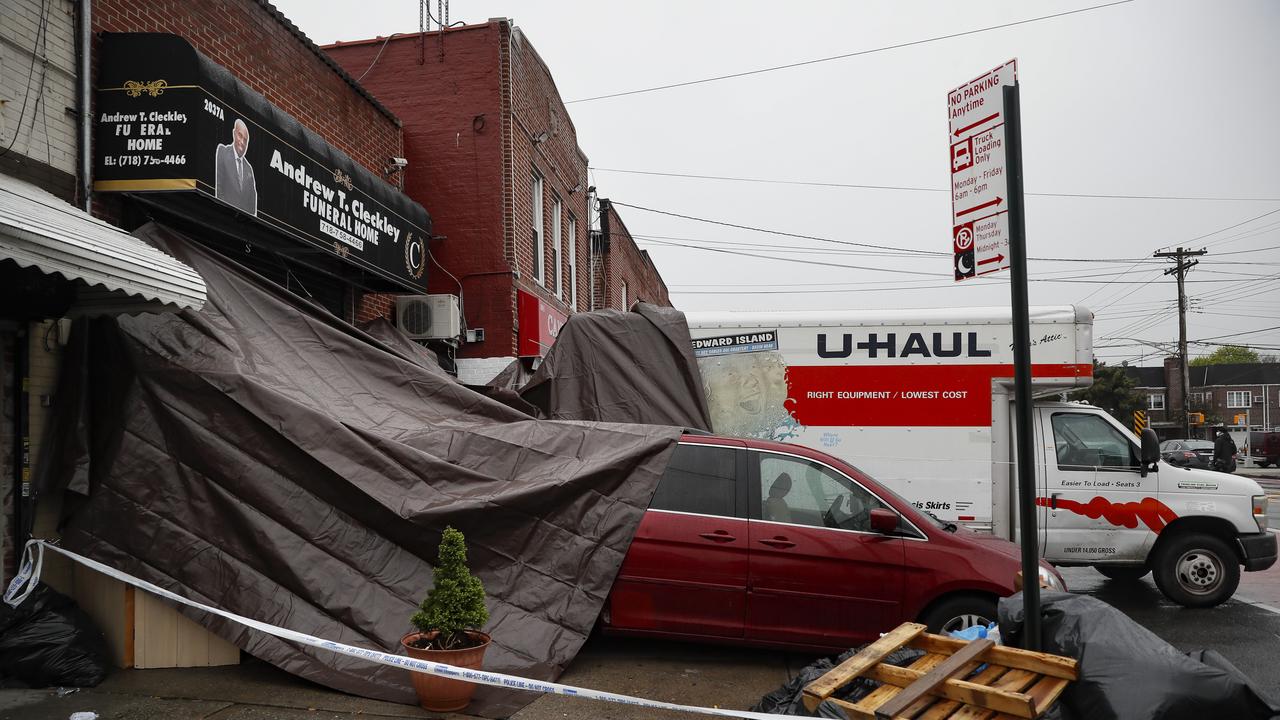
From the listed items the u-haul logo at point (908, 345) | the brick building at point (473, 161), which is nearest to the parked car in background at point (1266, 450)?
the u-haul logo at point (908, 345)

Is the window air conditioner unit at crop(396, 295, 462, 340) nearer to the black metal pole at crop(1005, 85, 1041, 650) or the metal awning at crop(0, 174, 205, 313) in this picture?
the metal awning at crop(0, 174, 205, 313)

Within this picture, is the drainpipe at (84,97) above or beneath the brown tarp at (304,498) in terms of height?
above

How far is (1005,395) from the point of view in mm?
8656

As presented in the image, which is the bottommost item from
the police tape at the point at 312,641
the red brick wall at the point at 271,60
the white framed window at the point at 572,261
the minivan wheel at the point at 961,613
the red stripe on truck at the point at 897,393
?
the minivan wheel at the point at 961,613

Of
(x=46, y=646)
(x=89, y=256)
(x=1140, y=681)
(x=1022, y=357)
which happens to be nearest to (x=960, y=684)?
(x=1140, y=681)

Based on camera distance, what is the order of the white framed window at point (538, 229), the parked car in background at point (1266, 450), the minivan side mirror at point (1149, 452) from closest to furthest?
the minivan side mirror at point (1149, 452) < the white framed window at point (538, 229) < the parked car in background at point (1266, 450)

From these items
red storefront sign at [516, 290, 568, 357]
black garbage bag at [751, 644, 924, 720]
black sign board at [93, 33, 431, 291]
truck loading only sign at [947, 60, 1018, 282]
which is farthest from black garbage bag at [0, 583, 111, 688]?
red storefront sign at [516, 290, 568, 357]

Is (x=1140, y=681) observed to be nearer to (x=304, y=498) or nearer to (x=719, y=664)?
(x=719, y=664)

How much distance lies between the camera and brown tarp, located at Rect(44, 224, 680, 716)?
5453mm

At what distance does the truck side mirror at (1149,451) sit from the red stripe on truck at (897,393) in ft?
2.74

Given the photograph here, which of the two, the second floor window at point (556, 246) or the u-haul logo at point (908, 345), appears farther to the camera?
the second floor window at point (556, 246)

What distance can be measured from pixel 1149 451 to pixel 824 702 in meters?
6.10

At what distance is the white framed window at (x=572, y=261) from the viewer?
16.5 m

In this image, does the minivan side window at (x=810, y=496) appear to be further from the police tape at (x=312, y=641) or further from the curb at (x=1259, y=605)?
the curb at (x=1259, y=605)
